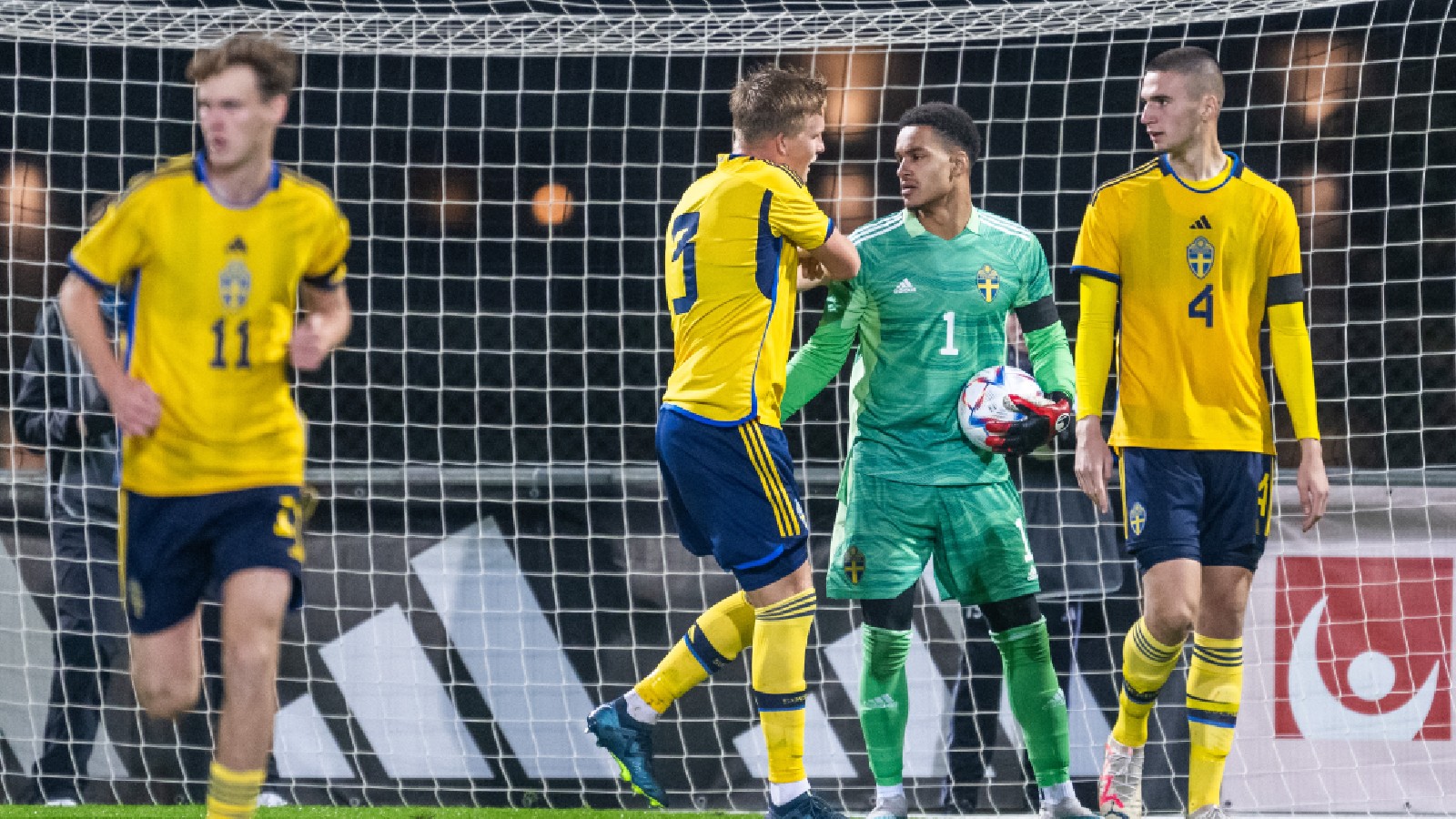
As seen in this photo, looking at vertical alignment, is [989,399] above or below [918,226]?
below

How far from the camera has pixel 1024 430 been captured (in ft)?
15.3

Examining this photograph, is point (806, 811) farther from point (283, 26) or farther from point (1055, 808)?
point (283, 26)

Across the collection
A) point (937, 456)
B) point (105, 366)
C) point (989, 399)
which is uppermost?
point (105, 366)

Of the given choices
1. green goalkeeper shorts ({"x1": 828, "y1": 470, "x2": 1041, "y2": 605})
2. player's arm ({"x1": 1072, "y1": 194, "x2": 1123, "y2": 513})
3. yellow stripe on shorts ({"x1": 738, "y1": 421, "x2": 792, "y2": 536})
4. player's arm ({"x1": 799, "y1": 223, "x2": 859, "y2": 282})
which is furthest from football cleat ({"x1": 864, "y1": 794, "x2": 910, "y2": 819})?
player's arm ({"x1": 799, "y1": 223, "x2": 859, "y2": 282})

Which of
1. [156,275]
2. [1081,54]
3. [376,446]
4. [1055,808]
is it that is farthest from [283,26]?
[1055,808]

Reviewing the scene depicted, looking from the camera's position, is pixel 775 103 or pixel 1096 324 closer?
pixel 775 103

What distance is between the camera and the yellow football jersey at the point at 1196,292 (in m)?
4.69

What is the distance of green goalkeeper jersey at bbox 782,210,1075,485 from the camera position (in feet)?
15.7

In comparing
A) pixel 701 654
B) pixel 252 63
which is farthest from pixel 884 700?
pixel 252 63

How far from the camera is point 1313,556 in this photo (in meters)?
6.20

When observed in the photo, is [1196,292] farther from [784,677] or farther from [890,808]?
[890,808]

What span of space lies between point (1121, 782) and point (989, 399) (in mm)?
1233

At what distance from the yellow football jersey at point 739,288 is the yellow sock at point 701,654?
0.76 metres

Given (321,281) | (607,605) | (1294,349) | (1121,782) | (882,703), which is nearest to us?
(321,281)
